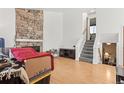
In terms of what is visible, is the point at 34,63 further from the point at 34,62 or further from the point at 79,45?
the point at 79,45

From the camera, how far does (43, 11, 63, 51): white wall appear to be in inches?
427

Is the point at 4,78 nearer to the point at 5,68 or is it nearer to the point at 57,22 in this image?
the point at 5,68

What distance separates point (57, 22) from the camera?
11188 mm

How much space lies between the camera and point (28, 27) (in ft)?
32.4

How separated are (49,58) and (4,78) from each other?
139 centimetres

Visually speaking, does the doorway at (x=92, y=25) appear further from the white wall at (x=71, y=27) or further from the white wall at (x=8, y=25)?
the white wall at (x=8, y=25)

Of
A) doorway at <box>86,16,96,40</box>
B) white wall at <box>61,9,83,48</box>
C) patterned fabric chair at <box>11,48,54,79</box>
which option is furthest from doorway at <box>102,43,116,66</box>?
patterned fabric chair at <box>11,48,54,79</box>

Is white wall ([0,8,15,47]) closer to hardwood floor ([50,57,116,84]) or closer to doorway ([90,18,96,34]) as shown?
doorway ([90,18,96,34])

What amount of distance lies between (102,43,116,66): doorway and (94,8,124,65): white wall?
279 mm

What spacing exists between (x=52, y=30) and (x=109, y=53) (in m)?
4.59

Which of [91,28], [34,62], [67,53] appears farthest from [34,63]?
[67,53]

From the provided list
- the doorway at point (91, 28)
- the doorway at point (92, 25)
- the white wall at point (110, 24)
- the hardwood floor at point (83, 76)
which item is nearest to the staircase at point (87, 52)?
the doorway at point (91, 28)

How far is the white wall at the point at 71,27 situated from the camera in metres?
9.50
